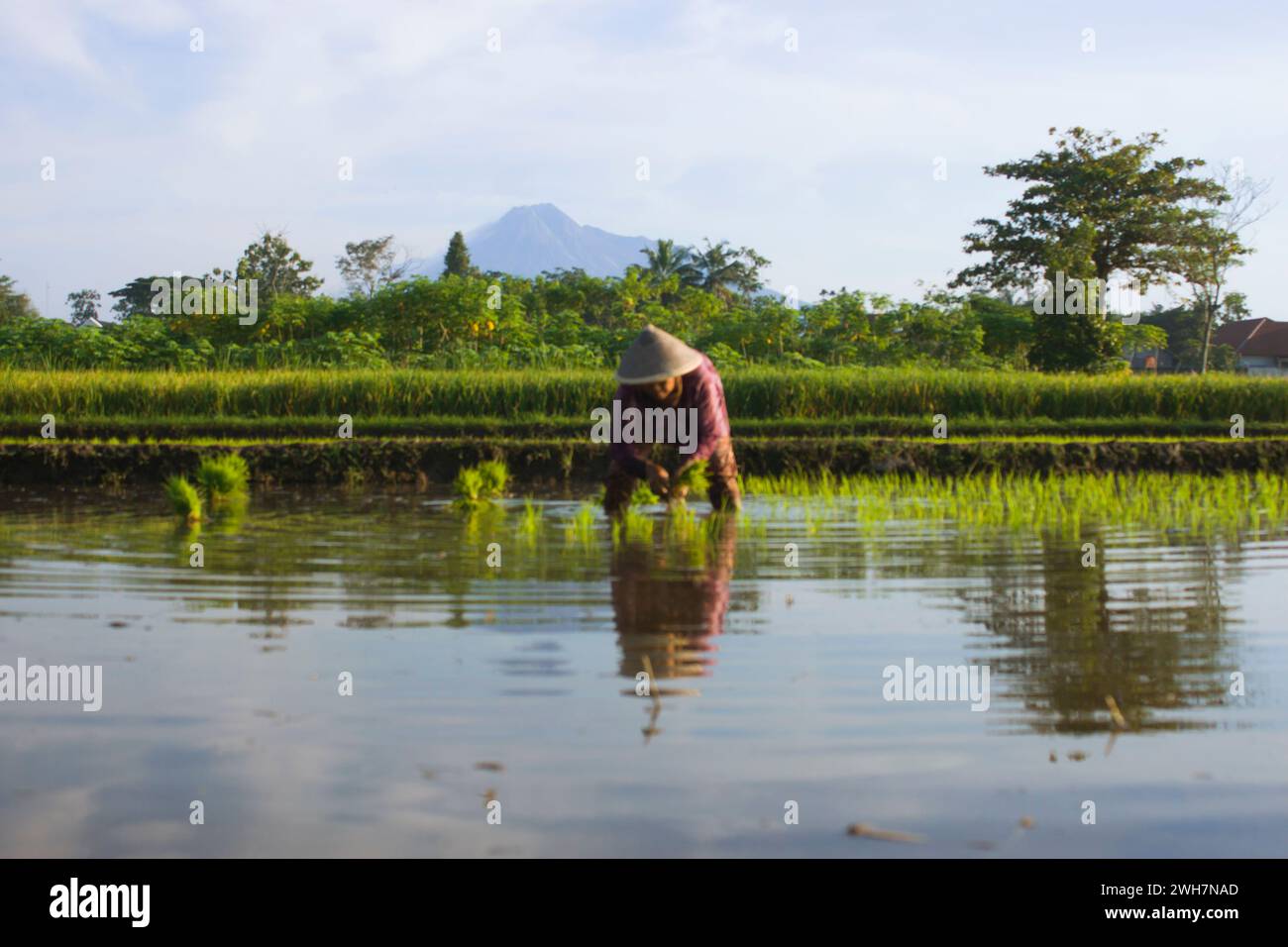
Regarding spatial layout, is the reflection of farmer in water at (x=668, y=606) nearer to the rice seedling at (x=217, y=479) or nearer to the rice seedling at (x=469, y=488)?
the rice seedling at (x=469, y=488)

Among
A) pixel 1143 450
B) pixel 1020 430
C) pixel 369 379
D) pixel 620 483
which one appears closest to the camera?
pixel 620 483

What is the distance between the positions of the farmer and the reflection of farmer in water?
997mm

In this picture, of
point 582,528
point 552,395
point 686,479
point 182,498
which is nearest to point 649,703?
point 582,528

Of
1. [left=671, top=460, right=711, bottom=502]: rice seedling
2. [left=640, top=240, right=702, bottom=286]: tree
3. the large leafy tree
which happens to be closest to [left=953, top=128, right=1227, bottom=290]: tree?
the large leafy tree

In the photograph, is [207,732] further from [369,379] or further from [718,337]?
[718,337]

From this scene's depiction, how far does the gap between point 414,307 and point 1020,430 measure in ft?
35.9

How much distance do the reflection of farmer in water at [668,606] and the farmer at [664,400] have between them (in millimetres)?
997

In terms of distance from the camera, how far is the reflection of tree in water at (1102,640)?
3.57m

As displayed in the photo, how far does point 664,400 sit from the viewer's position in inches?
305

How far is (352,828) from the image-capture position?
265cm

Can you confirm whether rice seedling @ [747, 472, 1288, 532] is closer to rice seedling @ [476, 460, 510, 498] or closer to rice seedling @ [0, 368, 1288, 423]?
rice seedling @ [476, 460, 510, 498]

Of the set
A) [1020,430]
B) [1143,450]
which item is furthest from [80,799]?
[1020,430]

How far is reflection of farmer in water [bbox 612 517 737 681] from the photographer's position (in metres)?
4.14

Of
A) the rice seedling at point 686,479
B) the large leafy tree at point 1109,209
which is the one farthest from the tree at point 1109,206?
the rice seedling at point 686,479
